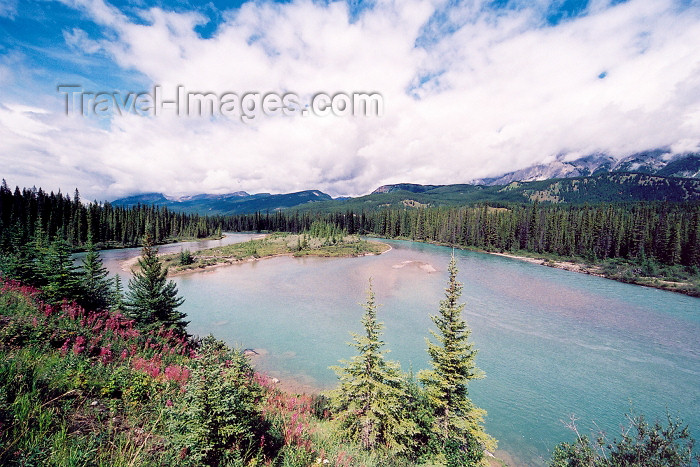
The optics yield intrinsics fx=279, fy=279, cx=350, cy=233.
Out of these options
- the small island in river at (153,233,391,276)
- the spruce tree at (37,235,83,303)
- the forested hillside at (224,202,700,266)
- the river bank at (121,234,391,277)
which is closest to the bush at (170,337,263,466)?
the spruce tree at (37,235,83,303)

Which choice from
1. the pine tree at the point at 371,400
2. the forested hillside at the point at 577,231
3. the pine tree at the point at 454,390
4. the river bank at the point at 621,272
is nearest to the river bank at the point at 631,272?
the river bank at the point at 621,272

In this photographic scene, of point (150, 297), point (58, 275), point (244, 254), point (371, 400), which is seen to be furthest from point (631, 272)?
point (244, 254)

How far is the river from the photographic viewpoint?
18525 millimetres

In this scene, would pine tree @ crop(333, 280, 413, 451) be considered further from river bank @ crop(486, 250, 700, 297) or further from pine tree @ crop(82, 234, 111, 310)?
river bank @ crop(486, 250, 700, 297)

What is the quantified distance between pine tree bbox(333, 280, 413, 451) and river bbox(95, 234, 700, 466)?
8.46 m

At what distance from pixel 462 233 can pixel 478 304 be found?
88.9m

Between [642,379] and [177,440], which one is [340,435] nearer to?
[177,440]

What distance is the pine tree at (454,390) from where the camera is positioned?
11.8 m

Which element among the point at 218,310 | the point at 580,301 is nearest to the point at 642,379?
the point at 580,301

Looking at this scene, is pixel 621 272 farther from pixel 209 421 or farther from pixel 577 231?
pixel 209 421

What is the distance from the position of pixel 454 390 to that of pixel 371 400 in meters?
3.89

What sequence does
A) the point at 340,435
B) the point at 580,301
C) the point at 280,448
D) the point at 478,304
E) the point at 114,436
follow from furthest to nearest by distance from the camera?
1. the point at 580,301
2. the point at 478,304
3. the point at 340,435
4. the point at 280,448
5. the point at 114,436

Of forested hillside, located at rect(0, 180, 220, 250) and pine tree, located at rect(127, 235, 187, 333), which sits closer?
pine tree, located at rect(127, 235, 187, 333)

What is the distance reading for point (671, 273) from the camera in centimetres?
5950
